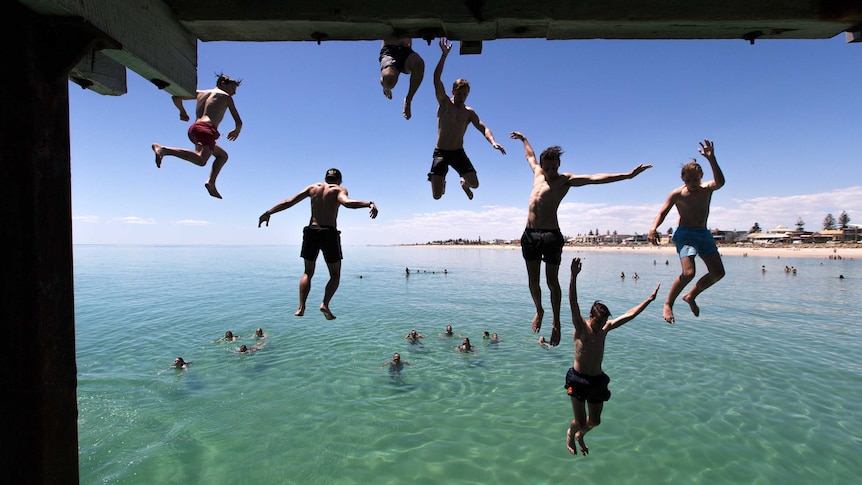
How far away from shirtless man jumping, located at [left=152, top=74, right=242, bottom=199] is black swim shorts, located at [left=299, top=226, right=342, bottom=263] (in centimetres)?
149

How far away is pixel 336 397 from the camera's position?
41.9ft

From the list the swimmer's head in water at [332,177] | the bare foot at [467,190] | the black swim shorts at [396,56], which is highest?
the black swim shorts at [396,56]

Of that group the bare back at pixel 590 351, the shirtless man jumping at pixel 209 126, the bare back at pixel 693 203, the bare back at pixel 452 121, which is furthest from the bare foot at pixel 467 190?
the shirtless man jumping at pixel 209 126

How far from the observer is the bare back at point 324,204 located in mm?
6574

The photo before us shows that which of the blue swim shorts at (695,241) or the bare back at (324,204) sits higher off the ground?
Result: the bare back at (324,204)

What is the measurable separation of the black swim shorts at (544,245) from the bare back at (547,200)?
0.09 metres

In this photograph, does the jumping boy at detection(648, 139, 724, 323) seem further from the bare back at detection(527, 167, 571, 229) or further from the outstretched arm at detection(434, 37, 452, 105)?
the outstretched arm at detection(434, 37, 452, 105)

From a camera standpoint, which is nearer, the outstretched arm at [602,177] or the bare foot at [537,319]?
the outstretched arm at [602,177]

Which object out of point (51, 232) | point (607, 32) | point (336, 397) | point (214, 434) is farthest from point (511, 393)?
point (51, 232)

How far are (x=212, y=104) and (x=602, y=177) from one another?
5861 millimetres

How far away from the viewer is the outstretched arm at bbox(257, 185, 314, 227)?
618 cm

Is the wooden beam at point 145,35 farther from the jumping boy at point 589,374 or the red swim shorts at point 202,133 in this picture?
the jumping boy at point 589,374

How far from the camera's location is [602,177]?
194 inches

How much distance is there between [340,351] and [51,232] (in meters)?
16.1
